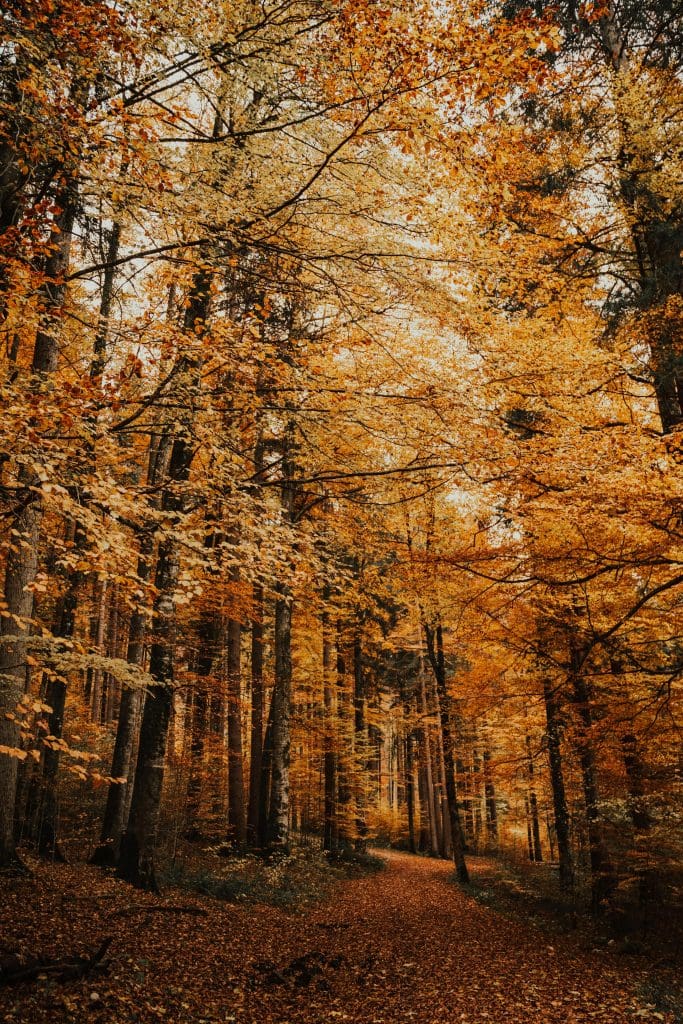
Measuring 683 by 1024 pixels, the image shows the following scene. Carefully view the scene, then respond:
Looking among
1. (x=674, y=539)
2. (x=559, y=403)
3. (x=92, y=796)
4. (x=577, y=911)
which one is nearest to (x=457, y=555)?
(x=674, y=539)

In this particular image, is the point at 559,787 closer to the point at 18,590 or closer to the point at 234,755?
the point at 234,755

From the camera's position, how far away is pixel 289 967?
7.59m

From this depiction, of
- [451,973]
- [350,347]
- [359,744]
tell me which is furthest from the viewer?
[359,744]

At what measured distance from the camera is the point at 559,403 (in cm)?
875

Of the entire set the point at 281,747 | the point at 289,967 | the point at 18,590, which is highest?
the point at 18,590

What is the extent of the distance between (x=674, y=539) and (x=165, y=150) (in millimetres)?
6765

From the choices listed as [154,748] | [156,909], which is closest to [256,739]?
[154,748]

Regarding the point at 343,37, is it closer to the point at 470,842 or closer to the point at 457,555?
the point at 457,555

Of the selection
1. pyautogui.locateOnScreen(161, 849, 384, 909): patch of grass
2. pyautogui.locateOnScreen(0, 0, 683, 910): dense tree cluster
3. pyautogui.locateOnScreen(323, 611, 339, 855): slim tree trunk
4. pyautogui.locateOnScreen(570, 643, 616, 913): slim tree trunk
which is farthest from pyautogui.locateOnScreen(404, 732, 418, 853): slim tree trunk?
pyautogui.locateOnScreen(570, 643, 616, 913): slim tree trunk

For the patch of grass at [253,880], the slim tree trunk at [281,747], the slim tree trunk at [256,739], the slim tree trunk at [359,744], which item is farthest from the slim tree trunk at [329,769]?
the slim tree trunk at [281,747]

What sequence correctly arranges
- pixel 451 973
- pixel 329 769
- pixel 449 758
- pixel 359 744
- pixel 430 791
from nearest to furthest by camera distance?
pixel 451 973, pixel 449 758, pixel 329 769, pixel 359 744, pixel 430 791

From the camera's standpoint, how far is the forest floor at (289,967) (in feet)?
18.7

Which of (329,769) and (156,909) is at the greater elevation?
(329,769)

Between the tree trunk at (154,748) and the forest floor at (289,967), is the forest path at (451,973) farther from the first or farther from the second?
the tree trunk at (154,748)
